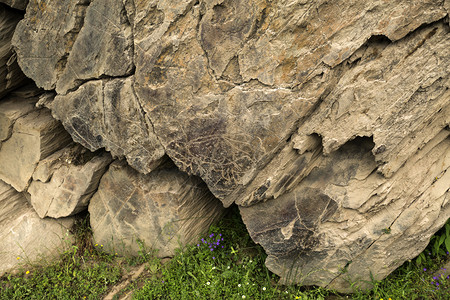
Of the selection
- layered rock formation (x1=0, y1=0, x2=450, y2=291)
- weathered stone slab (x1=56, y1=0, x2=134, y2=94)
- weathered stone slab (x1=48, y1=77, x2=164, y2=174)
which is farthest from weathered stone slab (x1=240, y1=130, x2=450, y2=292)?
weathered stone slab (x1=56, y1=0, x2=134, y2=94)

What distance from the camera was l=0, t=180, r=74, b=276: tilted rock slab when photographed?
16.0 feet

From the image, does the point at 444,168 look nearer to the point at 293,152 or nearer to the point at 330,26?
the point at 293,152

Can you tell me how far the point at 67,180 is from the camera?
16.0 feet

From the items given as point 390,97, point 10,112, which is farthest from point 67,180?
point 390,97

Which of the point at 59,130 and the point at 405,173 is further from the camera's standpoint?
the point at 59,130

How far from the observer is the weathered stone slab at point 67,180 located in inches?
188

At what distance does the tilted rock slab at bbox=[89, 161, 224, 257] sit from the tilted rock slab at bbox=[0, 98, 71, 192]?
95 cm

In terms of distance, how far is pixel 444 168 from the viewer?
3695 mm

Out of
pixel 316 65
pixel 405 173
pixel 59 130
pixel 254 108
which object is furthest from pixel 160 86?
pixel 405 173

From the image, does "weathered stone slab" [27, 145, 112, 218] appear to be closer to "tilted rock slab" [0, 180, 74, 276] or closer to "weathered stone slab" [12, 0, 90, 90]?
"tilted rock slab" [0, 180, 74, 276]

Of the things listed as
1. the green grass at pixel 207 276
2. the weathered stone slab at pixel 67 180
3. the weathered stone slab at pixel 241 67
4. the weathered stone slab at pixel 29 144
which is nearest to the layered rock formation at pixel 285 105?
the weathered stone slab at pixel 241 67

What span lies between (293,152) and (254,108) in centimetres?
60

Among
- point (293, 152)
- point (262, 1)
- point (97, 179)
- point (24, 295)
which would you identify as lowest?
point (24, 295)

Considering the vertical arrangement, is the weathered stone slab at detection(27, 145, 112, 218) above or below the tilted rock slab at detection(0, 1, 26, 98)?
below
